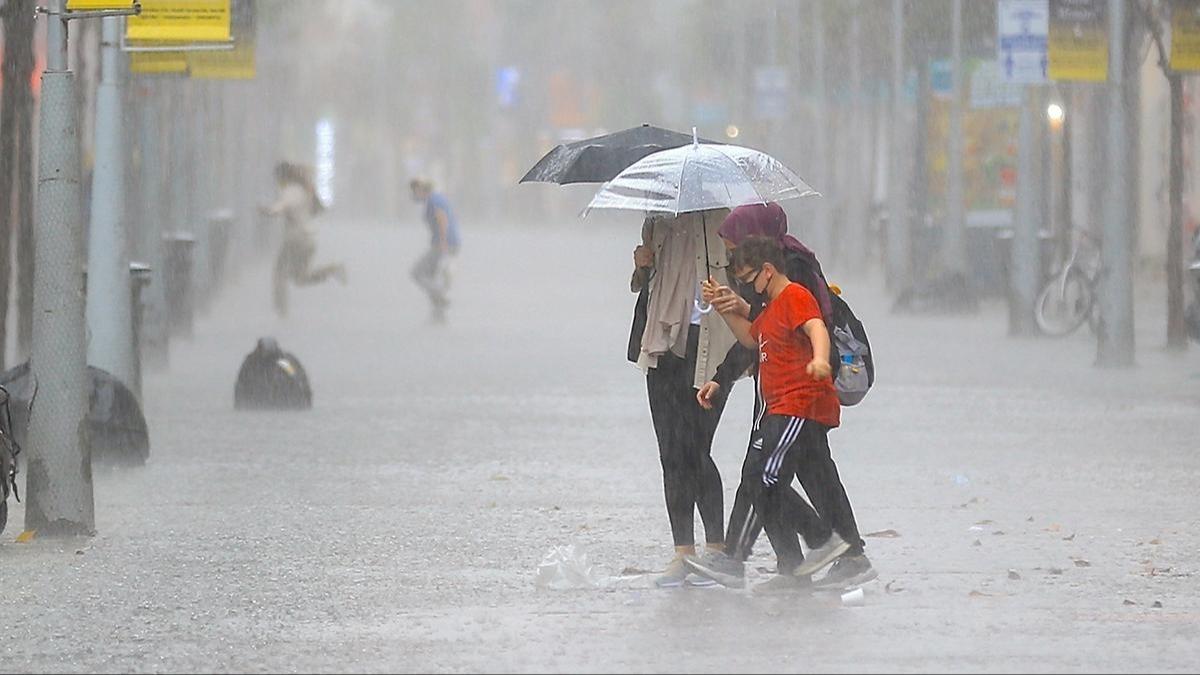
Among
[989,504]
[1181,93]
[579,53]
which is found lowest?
[989,504]

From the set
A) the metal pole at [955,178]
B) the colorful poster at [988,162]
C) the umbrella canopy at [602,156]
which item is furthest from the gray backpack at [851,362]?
the colorful poster at [988,162]

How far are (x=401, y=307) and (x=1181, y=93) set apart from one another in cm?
1272

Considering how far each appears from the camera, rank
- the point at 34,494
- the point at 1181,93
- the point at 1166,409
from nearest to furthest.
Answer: the point at 34,494, the point at 1166,409, the point at 1181,93

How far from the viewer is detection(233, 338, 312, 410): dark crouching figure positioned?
17703 mm

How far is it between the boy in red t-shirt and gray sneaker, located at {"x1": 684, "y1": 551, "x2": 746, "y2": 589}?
0.84 feet

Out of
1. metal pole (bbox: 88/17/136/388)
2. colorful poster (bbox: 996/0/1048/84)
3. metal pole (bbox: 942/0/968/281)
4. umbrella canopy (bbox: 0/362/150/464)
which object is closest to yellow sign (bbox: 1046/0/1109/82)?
colorful poster (bbox: 996/0/1048/84)

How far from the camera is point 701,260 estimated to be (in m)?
9.53

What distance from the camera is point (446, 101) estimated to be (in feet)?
346

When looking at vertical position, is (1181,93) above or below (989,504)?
above

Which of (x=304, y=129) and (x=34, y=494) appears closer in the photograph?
(x=34, y=494)

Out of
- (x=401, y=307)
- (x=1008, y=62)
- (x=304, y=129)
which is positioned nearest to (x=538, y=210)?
(x=304, y=129)

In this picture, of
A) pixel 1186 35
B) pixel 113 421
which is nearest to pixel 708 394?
pixel 113 421

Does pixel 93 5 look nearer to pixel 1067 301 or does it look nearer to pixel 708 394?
pixel 708 394

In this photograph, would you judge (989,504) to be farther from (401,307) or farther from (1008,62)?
(401,307)
